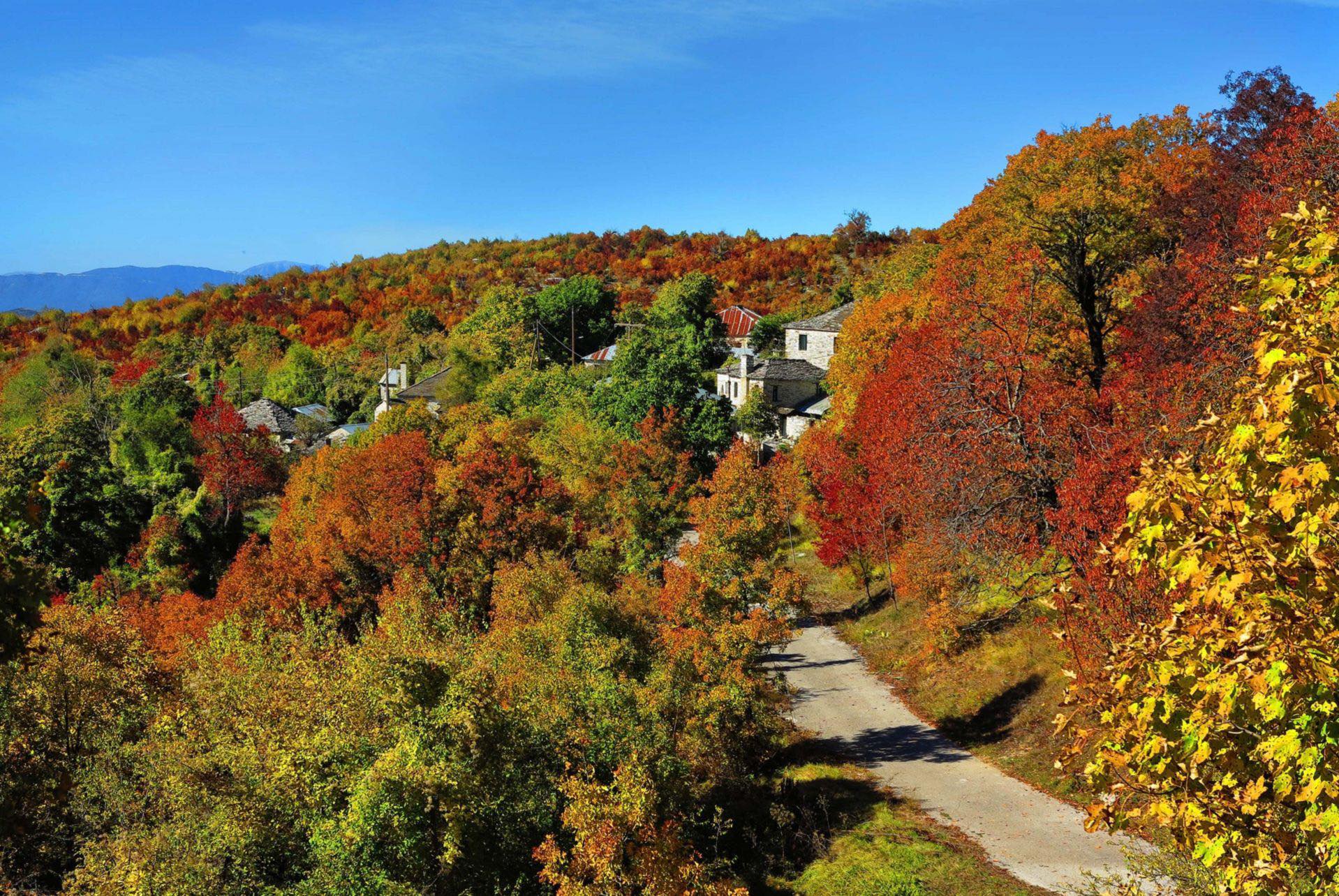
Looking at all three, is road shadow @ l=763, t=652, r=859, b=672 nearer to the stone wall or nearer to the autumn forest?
the autumn forest

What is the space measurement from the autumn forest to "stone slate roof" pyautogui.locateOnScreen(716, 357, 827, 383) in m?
10.2

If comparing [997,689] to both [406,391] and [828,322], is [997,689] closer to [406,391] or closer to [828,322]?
[828,322]

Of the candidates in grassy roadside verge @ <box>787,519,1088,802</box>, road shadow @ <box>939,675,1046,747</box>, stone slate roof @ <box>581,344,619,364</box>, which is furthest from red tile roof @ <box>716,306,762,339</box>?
road shadow @ <box>939,675,1046,747</box>

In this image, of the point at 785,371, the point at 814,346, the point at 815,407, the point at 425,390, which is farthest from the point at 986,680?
the point at 425,390

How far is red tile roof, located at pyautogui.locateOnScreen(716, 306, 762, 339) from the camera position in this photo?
81312mm

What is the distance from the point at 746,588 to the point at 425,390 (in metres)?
45.4

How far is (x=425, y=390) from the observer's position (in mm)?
61625

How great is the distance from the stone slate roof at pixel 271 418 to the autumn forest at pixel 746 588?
17.9m

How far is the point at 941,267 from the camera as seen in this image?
33.4m

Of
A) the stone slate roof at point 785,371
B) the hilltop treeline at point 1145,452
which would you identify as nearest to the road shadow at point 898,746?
the hilltop treeline at point 1145,452

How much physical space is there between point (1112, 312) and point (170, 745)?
28.0m

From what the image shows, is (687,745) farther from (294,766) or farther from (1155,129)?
(1155,129)

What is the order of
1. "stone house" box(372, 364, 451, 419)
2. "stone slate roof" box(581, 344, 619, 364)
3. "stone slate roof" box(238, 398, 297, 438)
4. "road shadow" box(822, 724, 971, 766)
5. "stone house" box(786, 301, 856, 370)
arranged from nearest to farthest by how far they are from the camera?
"road shadow" box(822, 724, 971, 766) < "stone house" box(786, 301, 856, 370) < "stone house" box(372, 364, 451, 419) < "stone slate roof" box(238, 398, 297, 438) < "stone slate roof" box(581, 344, 619, 364)

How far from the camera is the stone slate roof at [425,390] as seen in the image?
60.6 meters
